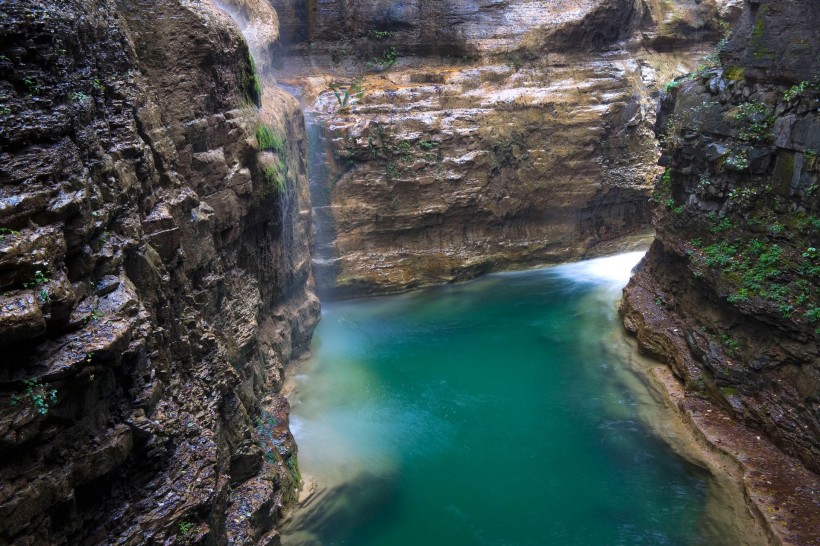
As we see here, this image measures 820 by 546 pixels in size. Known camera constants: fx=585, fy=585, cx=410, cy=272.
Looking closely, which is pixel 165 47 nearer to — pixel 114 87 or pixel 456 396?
pixel 114 87

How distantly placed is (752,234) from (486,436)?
6.86 meters

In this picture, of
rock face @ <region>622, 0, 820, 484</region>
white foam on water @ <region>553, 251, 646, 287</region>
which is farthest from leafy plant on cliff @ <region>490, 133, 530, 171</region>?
rock face @ <region>622, 0, 820, 484</region>

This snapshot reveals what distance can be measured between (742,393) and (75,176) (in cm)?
1189

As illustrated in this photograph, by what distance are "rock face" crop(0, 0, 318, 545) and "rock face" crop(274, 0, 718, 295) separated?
7.84m

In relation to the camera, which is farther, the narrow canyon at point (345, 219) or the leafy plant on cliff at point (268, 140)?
the leafy plant on cliff at point (268, 140)

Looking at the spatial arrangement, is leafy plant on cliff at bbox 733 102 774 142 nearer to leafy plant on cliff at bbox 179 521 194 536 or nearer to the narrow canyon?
the narrow canyon

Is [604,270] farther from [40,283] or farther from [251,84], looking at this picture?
[40,283]

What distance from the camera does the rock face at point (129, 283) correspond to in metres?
4.78

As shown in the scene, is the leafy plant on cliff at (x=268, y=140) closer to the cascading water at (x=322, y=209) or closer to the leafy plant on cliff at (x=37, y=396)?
the cascading water at (x=322, y=209)


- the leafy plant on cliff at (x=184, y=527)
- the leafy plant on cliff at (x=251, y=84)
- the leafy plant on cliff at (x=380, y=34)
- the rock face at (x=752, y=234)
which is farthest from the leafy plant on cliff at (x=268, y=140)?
the rock face at (x=752, y=234)

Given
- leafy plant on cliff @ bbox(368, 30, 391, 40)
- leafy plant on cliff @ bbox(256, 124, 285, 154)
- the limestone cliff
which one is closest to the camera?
the limestone cliff

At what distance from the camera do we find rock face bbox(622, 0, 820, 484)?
34.3 ft

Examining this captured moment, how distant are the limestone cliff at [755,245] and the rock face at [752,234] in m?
0.02

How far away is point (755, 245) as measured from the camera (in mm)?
11820
